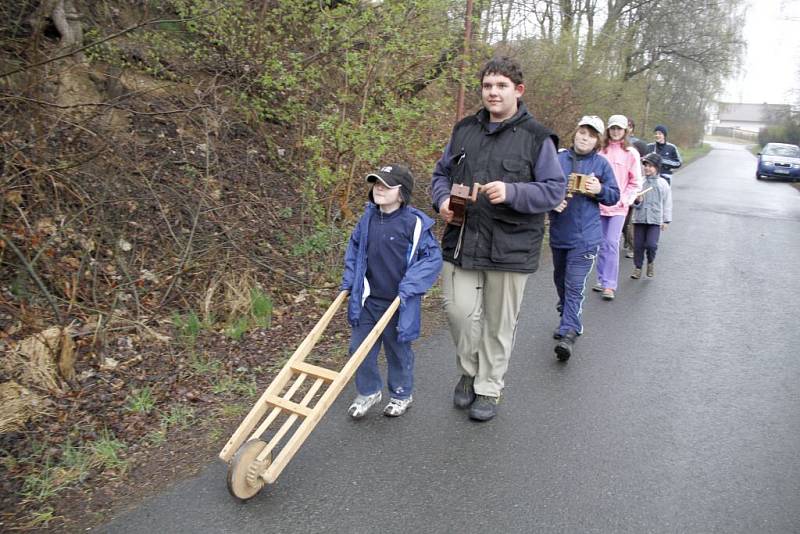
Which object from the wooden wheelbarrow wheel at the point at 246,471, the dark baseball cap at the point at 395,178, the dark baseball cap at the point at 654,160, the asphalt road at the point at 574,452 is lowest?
the asphalt road at the point at 574,452

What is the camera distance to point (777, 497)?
10.8 feet

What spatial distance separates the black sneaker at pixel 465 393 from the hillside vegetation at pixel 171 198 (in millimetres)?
1232

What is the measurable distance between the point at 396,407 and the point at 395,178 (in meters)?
1.50

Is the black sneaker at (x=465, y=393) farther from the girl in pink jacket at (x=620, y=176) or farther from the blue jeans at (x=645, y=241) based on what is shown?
the blue jeans at (x=645, y=241)

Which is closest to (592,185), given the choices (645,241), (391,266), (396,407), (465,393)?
(465,393)

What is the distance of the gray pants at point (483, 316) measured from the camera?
398 centimetres

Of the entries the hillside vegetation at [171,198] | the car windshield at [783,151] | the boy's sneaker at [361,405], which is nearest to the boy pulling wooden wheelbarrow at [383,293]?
the boy's sneaker at [361,405]

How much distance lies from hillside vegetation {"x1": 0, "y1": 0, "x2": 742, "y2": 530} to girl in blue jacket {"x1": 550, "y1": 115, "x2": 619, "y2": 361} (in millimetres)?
2009

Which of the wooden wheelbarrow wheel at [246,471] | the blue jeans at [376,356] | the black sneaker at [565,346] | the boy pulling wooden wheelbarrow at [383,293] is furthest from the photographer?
the black sneaker at [565,346]

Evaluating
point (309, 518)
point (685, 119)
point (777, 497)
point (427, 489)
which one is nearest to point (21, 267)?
point (309, 518)

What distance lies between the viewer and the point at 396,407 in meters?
4.09

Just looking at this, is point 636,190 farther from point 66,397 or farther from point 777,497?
point 66,397

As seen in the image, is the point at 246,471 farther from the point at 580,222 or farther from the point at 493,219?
the point at 580,222

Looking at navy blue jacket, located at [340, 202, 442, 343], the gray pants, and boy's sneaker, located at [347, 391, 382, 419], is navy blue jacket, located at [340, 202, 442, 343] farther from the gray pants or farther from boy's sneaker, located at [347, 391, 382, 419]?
boy's sneaker, located at [347, 391, 382, 419]
